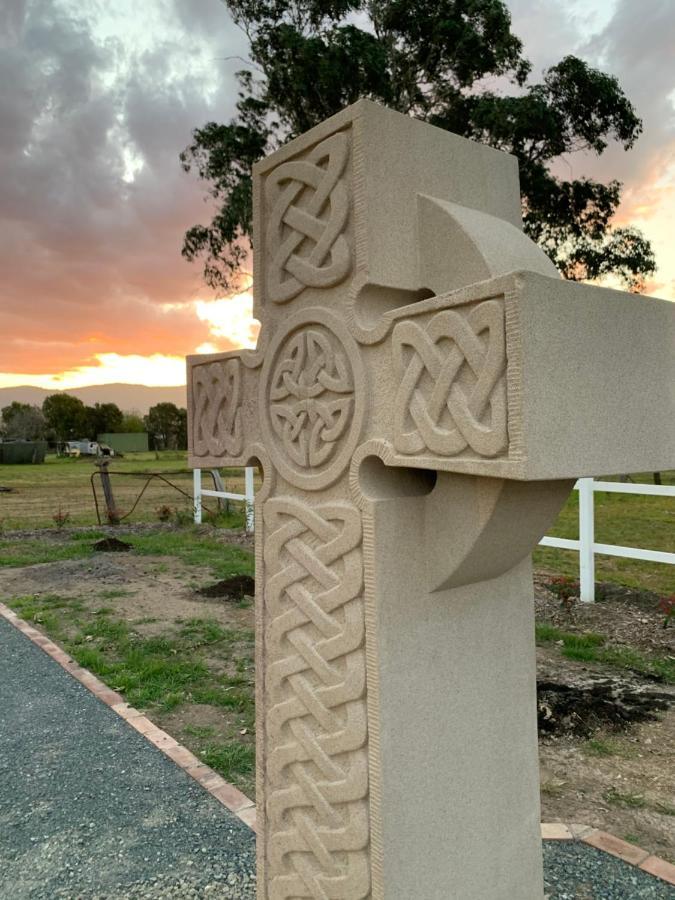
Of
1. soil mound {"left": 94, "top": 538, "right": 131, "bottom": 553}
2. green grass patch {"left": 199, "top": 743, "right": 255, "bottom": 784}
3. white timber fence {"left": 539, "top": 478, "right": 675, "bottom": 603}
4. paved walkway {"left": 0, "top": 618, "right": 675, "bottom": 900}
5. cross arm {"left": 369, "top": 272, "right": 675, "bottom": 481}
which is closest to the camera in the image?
cross arm {"left": 369, "top": 272, "right": 675, "bottom": 481}

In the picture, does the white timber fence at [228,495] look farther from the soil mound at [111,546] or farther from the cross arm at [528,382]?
the cross arm at [528,382]

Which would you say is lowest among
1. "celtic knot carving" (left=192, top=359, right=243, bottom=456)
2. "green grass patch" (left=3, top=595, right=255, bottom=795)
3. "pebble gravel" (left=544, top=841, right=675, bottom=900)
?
"green grass patch" (left=3, top=595, right=255, bottom=795)

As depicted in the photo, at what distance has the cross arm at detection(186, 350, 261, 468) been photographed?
7.14 ft

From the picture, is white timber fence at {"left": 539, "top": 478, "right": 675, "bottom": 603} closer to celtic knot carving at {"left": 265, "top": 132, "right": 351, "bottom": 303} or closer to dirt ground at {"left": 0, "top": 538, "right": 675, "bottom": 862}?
dirt ground at {"left": 0, "top": 538, "right": 675, "bottom": 862}

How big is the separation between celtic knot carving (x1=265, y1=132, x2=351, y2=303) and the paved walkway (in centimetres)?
229

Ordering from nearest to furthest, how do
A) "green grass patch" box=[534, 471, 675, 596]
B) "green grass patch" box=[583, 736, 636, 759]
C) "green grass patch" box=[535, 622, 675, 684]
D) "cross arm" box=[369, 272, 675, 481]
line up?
"cross arm" box=[369, 272, 675, 481] < "green grass patch" box=[583, 736, 636, 759] < "green grass patch" box=[535, 622, 675, 684] < "green grass patch" box=[534, 471, 675, 596]

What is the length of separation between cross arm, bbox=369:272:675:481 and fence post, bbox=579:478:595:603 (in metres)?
4.91

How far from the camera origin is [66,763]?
3.67 m

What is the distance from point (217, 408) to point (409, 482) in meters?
0.85

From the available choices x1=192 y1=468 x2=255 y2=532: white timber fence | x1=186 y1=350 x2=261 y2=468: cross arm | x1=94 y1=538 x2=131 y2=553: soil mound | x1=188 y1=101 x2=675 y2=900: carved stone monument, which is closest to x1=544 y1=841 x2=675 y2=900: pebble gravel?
x1=188 y1=101 x2=675 y2=900: carved stone monument

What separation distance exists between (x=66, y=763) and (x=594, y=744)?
2962 millimetres

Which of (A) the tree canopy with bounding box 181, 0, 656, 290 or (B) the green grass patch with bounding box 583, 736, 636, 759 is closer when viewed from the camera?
(B) the green grass patch with bounding box 583, 736, 636, 759

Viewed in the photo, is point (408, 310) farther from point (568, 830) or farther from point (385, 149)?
point (568, 830)

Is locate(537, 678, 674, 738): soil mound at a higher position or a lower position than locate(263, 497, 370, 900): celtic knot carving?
lower
